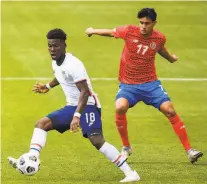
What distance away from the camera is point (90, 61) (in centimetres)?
2741

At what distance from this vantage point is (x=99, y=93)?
24000 millimetres

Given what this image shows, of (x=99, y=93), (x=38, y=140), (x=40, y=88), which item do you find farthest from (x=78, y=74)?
(x=99, y=93)

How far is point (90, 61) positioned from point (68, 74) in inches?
457

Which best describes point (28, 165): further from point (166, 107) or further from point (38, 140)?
point (166, 107)

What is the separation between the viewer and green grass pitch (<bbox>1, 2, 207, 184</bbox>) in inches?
674

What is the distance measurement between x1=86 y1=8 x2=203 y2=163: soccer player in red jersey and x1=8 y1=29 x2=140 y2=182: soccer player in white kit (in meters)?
1.59

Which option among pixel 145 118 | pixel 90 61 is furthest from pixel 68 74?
pixel 90 61

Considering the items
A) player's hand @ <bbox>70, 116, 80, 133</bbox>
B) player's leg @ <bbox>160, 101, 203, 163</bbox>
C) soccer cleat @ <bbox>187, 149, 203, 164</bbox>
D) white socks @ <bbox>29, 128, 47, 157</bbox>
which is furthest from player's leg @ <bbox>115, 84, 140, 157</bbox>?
player's hand @ <bbox>70, 116, 80, 133</bbox>

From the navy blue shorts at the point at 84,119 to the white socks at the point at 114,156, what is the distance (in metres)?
0.28

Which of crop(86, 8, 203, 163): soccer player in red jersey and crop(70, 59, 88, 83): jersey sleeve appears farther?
crop(86, 8, 203, 163): soccer player in red jersey

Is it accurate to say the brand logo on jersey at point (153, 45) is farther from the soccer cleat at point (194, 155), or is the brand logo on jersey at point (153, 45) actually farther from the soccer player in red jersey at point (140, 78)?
the soccer cleat at point (194, 155)

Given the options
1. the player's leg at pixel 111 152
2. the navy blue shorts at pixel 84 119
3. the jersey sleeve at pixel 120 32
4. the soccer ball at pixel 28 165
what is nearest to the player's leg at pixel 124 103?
the jersey sleeve at pixel 120 32

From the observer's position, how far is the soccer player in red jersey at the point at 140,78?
1756 centimetres

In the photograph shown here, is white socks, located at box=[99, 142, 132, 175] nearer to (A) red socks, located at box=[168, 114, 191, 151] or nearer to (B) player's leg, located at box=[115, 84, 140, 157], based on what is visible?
(B) player's leg, located at box=[115, 84, 140, 157]
